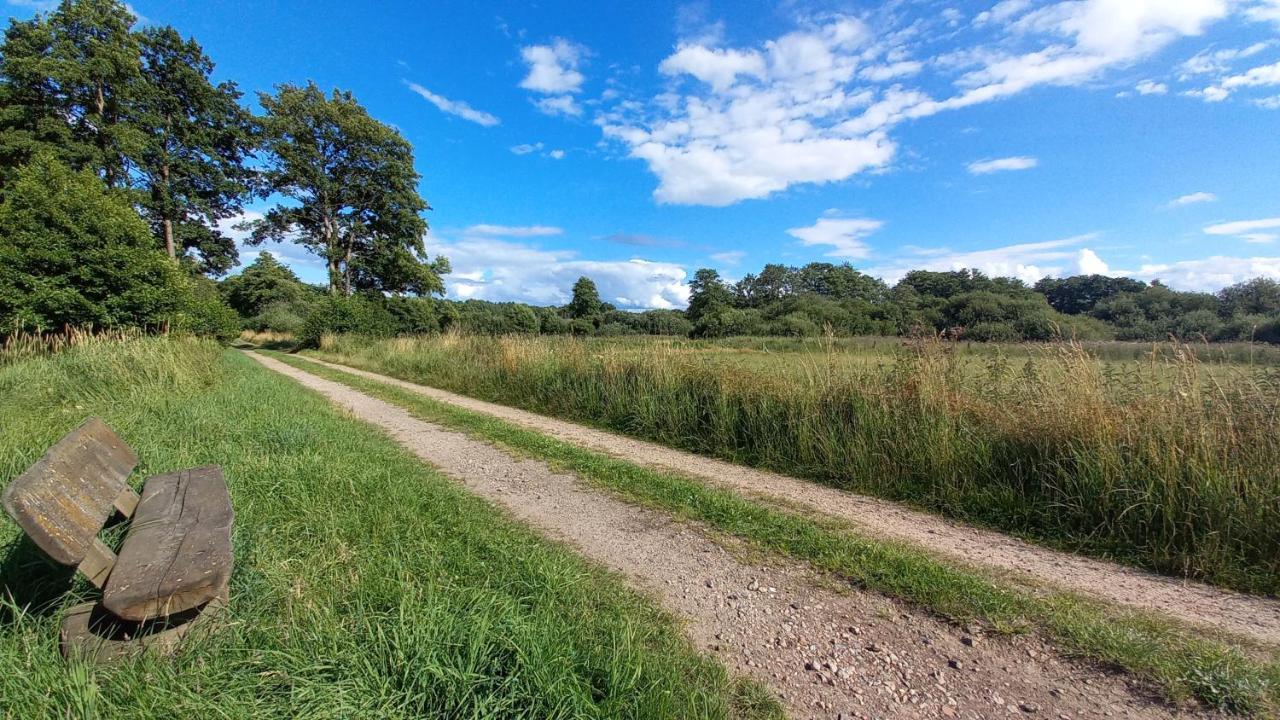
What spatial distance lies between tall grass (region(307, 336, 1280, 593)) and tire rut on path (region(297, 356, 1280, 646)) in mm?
252

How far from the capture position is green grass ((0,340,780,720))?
65.9 inches

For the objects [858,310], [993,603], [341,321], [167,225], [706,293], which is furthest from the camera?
[706,293]

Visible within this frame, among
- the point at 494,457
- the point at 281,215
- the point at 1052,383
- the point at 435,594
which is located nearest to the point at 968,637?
the point at 435,594

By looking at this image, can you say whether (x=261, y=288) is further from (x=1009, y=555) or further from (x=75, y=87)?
(x=1009, y=555)

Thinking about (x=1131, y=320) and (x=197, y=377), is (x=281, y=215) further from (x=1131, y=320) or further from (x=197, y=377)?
(x=1131, y=320)

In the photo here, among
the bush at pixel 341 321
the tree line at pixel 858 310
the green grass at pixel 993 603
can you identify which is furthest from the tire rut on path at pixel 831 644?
the bush at pixel 341 321

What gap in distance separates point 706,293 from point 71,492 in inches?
2864

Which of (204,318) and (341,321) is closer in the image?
(204,318)

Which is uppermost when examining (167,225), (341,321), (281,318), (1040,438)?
(167,225)

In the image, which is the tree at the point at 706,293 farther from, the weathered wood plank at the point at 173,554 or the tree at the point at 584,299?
the weathered wood plank at the point at 173,554

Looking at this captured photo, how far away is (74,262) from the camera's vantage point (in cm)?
1202

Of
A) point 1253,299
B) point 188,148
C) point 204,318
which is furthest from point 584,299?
point 1253,299

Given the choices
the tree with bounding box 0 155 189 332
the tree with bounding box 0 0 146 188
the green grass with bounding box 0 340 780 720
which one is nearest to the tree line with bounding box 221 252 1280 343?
the green grass with bounding box 0 340 780 720

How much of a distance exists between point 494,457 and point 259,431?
7.93ft
